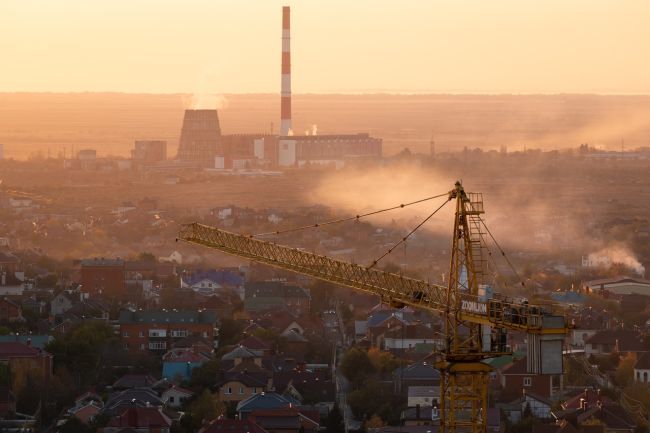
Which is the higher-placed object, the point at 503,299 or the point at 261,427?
the point at 503,299

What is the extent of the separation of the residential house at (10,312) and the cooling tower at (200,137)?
78.5 m

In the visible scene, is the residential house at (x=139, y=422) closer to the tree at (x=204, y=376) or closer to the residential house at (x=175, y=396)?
the residential house at (x=175, y=396)

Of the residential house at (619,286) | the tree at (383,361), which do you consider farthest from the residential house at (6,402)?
the residential house at (619,286)

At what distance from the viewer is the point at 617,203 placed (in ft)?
359

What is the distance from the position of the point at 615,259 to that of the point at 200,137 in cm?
6205

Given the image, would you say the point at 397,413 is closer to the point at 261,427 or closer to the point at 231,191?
the point at 261,427

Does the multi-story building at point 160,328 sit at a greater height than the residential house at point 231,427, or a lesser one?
greater

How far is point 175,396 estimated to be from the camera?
128 feet

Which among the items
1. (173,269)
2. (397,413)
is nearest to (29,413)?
(397,413)

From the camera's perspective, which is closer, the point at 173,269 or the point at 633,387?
the point at 633,387

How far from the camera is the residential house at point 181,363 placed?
42031 mm

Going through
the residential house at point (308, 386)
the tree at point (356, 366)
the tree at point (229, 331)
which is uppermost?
the tree at point (229, 331)

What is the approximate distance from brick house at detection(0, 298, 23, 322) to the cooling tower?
78.5 meters

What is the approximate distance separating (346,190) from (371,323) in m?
65.2
